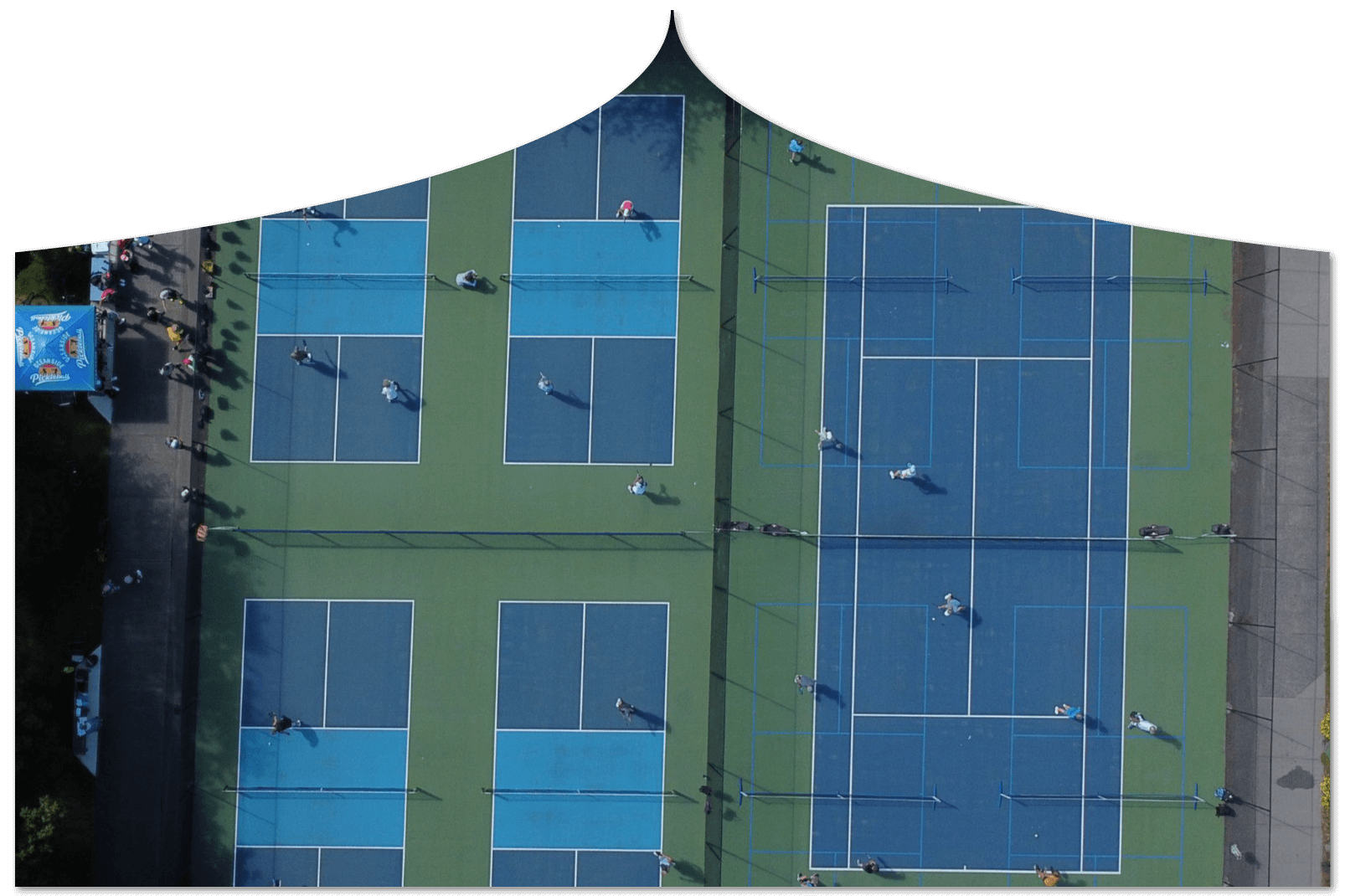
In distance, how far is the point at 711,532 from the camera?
53.1 feet

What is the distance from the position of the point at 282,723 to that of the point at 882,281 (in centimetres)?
997

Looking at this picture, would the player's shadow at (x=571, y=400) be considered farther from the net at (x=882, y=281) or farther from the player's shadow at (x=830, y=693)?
the player's shadow at (x=830, y=693)

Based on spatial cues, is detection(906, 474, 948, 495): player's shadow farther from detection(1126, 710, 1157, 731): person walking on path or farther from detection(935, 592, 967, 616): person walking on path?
detection(1126, 710, 1157, 731): person walking on path

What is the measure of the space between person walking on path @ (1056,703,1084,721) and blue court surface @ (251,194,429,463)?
9224 mm

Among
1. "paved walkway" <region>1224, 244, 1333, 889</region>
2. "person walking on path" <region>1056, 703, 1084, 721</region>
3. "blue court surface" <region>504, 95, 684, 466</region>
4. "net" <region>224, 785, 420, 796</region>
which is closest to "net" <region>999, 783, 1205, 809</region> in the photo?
"paved walkway" <region>1224, 244, 1333, 889</region>

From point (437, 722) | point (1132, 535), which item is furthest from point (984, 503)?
point (437, 722)

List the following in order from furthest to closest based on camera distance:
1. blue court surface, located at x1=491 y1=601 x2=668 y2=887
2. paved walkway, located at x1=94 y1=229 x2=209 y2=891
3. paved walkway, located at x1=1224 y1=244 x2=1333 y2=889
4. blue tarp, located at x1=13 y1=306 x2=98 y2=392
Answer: paved walkway, located at x1=94 y1=229 x2=209 y2=891
blue court surface, located at x1=491 y1=601 x2=668 y2=887
paved walkway, located at x1=1224 y1=244 x2=1333 y2=889
blue tarp, located at x1=13 y1=306 x2=98 y2=392

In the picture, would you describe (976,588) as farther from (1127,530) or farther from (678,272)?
(678,272)

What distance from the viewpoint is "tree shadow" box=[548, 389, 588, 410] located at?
16.2 metres

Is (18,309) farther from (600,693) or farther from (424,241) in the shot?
(600,693)

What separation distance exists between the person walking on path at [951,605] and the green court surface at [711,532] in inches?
67.7

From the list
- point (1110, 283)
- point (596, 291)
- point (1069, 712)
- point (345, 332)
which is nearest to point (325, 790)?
point (345, 332)

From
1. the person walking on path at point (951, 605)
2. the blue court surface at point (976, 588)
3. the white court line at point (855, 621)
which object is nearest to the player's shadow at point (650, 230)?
the blue court surface at point (976, 588)

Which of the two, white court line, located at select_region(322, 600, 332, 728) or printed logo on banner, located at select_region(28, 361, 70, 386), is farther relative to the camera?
white court line, located at select_region(322, 600, 332, 728)
